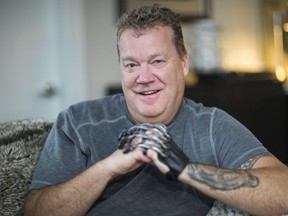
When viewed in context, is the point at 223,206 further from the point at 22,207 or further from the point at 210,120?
the point at 22,207

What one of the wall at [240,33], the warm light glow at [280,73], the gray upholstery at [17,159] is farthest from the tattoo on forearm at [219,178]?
the warm light glow at [280,73]

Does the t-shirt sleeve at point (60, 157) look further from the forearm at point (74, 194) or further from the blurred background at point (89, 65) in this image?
the blurred background at point (89, 65)

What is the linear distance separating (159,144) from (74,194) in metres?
0.31

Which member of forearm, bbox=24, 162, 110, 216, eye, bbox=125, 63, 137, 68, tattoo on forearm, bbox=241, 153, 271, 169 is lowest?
forearm, bbox=24, 162, 110, 216

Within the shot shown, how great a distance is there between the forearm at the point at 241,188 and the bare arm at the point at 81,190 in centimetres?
17

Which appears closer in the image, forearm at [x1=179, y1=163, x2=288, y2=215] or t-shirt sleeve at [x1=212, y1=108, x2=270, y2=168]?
forearm at [x1=179, y1=163, x2=288, y2=215]

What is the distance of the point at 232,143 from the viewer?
1347 mm

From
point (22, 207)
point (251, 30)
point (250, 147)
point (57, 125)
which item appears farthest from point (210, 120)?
point (251, 30)

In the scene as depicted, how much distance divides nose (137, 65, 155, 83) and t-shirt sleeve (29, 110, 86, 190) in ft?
0.95

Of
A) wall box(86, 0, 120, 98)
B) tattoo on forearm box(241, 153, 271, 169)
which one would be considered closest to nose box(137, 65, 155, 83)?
tattoo on forearm box(241, 153, 271, 169)

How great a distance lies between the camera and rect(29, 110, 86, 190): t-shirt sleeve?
4.36 feet

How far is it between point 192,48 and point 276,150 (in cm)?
113

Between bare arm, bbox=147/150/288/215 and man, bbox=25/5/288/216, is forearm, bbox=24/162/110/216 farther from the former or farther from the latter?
bare arm, bbox=147/150/288/215

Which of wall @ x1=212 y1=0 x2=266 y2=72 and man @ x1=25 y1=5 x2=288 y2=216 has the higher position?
wall @ x1=212 y1=0 x2=266 y2=72
